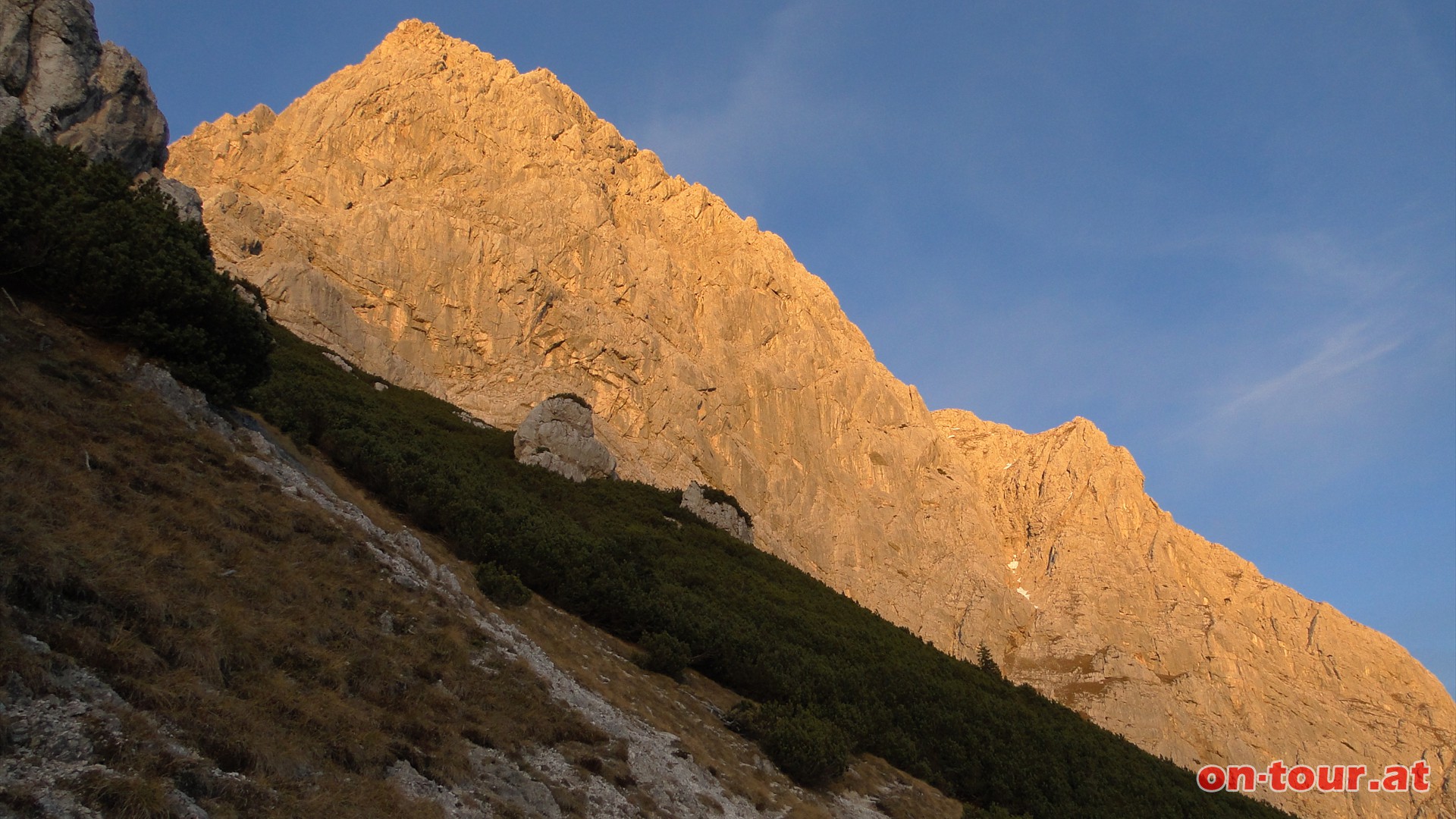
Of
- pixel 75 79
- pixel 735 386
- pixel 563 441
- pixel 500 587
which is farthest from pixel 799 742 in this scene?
pixel 735 386

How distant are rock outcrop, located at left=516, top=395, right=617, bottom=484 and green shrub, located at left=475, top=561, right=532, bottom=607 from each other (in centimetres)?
2150

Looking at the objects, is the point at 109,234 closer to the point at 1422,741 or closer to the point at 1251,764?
the point at 1251,764

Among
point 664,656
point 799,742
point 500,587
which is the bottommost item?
point 799,742

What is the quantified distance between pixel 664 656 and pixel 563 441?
2392 centimetres

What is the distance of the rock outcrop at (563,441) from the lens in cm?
4172

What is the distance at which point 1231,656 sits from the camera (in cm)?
9531

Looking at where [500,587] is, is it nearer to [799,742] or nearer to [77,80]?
[799,742]

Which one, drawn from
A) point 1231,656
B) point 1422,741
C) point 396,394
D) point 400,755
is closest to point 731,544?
point 396,394

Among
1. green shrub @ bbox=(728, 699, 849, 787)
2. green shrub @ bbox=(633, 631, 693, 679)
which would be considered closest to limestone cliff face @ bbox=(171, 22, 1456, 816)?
green shrub @ bbox=(633, 631, 693, 679)

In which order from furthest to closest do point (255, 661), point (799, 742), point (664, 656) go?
point (664, 656)
point (799, 742)
point (255, 661)

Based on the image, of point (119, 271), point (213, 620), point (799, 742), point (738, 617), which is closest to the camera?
point (213, 620)

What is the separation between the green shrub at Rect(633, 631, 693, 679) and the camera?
20.8 metres

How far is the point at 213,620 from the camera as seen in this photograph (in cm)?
1045

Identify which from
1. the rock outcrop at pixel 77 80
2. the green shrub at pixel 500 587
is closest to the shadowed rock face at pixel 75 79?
the rock outcrop at pixel 77 80
